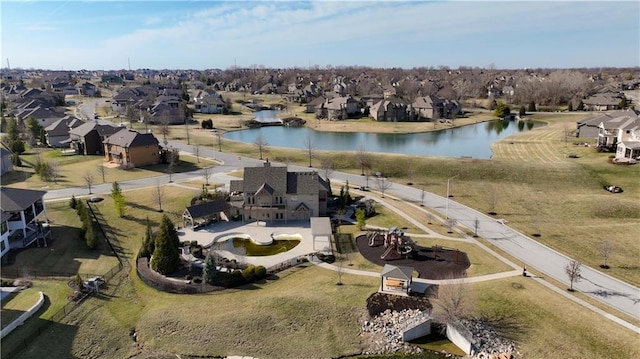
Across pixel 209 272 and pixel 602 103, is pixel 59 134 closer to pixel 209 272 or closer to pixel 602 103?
pixel 209 272

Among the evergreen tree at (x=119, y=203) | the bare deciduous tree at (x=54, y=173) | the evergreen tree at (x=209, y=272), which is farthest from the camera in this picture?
the bare deciduous tree at (x=54, y=173)

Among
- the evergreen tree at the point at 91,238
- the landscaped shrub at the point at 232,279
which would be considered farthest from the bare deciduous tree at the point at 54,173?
the landscaped shrub at the point at 232,279

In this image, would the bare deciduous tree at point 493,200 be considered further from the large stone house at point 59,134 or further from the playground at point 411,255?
the large stone house at point 59,134

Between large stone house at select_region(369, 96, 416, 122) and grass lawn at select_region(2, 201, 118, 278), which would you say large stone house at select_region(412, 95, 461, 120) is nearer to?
large stone house at select_region(369, 96, 416, 122)

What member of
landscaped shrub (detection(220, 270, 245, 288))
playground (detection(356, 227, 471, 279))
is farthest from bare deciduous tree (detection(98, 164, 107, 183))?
playground (detection(356, 227, 471, 279))

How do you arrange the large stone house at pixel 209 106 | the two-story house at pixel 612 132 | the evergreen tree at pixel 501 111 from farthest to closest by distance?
the large stone house at pixel 209 106
the evergreen tree at pixel 501 111
the two-story house at pixel 612 132

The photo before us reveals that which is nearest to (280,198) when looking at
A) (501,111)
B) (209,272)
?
(209,272)

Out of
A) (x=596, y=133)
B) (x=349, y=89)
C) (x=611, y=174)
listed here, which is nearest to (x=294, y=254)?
(x=611, y=174)
